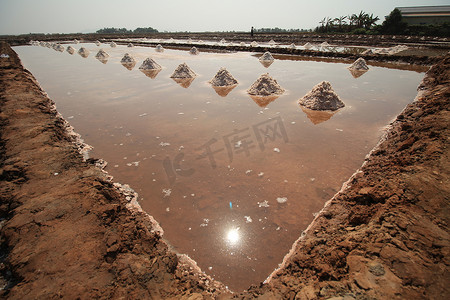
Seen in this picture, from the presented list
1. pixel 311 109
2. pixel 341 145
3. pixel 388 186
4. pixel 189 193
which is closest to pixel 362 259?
pixel 388 186

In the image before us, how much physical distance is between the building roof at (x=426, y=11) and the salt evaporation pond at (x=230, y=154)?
38633 millimetres

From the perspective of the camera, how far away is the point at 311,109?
275 inches

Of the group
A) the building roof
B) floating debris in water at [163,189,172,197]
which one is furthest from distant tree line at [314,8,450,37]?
floating debris in water at [163,189,172,197]

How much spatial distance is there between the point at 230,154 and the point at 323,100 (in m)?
4.37

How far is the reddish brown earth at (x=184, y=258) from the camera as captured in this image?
1.76 m

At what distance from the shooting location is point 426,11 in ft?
115

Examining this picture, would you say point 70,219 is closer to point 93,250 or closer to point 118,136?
point 93,250

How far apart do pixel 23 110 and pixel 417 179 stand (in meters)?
8.83

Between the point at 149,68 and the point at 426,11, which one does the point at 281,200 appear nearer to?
the point at 149,68

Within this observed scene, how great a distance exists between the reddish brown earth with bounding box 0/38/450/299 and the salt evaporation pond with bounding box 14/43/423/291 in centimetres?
27

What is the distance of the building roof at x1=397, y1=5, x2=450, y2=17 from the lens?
1308 inches

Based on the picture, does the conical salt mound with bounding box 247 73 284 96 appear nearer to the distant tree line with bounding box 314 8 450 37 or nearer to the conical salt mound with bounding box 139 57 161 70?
the conical salt mound with bounding box 139 57 161 70

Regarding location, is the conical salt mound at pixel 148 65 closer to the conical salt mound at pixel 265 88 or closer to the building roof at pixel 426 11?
the conical salt mound at pixel 265 88

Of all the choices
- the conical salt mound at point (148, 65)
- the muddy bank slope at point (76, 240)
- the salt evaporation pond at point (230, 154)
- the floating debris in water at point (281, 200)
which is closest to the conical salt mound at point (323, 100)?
the salt evaporation pond at point (230, 154)
